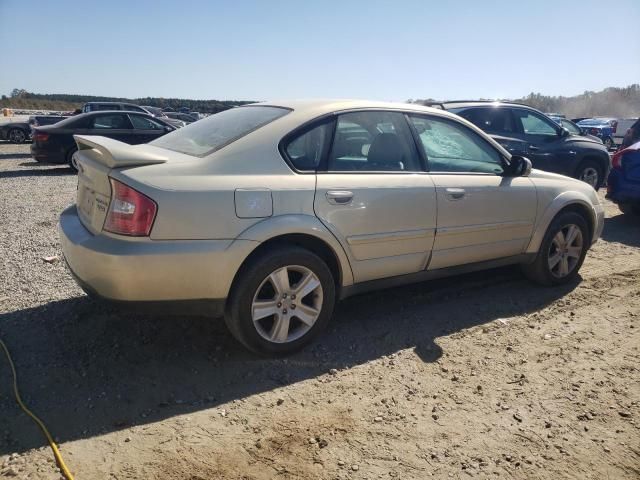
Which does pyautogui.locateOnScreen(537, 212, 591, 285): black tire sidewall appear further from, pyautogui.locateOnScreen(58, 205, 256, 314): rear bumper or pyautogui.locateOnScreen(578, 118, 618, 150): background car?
pyautogui.locateOnScreen(578, 118, 618, 150): background car

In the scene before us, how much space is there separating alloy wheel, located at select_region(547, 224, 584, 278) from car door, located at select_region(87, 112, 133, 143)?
1132cm

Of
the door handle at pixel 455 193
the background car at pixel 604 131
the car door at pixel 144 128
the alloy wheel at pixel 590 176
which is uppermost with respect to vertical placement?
the background car at pixel 604 131

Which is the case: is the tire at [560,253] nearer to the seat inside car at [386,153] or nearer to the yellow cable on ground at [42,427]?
the seat inside car at [386,153]

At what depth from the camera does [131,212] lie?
2.89 metres

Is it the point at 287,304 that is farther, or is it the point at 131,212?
the point at 287,304

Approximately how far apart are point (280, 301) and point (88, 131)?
11.6m

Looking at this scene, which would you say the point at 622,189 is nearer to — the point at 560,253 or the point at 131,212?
the point at 560,253

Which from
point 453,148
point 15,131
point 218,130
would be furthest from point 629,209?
point 15,131

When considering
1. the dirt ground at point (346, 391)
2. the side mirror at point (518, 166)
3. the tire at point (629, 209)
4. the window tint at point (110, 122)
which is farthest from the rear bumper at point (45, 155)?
the tire at point (629, 209)

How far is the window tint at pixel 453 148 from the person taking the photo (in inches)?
159

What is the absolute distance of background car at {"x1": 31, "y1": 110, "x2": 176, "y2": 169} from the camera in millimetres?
12492

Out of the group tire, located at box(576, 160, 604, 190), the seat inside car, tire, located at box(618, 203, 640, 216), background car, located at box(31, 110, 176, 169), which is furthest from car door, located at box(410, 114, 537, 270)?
background car, located at box(31, 110, 176, 169)

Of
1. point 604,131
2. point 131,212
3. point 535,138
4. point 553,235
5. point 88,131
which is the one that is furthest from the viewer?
point 604,131

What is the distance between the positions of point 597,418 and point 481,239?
1.73 metres
